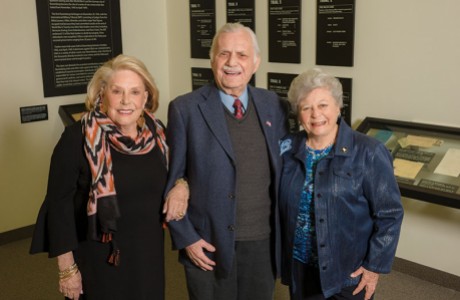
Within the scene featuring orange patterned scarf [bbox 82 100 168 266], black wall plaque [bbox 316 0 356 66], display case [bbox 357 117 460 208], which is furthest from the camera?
black wall plaque [bbox 316 0 356 66]

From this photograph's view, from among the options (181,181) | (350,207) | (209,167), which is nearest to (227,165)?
(209,167)

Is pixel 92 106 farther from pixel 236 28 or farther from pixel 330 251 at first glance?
pixel 330 251

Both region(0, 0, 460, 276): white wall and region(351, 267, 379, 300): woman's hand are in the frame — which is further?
region(0, 0, 460, 276): white wall

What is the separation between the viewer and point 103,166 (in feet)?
5.75

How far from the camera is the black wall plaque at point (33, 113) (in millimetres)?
3895

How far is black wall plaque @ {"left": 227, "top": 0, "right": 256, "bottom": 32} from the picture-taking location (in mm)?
4094

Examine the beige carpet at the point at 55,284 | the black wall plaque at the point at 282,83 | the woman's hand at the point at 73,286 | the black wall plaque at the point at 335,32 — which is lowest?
the beige carpet at the point at 55,284

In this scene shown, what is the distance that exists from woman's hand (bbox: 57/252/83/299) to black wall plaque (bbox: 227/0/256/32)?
279cm

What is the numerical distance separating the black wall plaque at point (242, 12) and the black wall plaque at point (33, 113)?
172 cm

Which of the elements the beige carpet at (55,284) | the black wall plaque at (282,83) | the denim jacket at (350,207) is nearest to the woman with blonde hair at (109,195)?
the denim jacket at (350,207)

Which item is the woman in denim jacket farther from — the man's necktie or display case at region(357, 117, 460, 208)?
display case at region(357, 117, 460, 208)

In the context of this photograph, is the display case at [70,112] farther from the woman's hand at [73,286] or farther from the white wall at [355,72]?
the woman's hand at [73,286]

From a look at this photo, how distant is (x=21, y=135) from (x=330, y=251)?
2956 millimetres

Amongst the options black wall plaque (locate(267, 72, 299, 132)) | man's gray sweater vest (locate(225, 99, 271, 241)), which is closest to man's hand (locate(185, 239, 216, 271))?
man's gray sweater vest (locate(225, 99, 271, 241))
